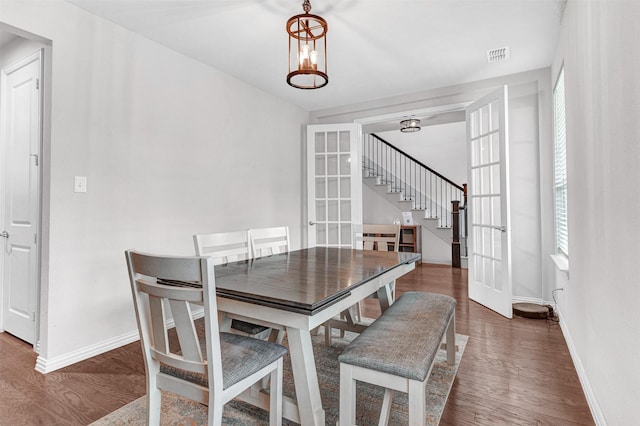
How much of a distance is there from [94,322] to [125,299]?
26 cm

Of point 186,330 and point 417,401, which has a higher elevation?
point 186,330

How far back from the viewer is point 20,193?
2.69 metres

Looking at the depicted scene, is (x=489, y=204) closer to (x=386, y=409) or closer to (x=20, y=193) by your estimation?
(x=386, y=409)

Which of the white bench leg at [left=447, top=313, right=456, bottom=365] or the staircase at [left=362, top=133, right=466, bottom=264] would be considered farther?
the staircase at [left=362, top=133, right=466, bottom=264]

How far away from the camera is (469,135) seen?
3775mm

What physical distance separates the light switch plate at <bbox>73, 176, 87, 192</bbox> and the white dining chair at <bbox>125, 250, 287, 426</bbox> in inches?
59.9

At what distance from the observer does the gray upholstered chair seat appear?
1.21 m

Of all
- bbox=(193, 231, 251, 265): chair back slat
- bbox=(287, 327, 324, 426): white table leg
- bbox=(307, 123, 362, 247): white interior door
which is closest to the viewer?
bbox=(287, 327, 324, 426): white table leg

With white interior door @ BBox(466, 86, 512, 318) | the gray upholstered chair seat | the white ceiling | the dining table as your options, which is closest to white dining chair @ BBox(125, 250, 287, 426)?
the gray upholstered chair seat

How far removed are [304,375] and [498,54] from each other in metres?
3.31

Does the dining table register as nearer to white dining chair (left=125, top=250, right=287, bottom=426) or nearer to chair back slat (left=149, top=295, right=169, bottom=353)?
white dining chair (left=125, top=250, right=287, bottom=426)

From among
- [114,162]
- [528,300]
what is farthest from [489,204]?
[114,162]

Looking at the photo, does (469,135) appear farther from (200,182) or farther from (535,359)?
(200,182)

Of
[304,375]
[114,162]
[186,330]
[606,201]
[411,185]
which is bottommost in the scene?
[304,375]
